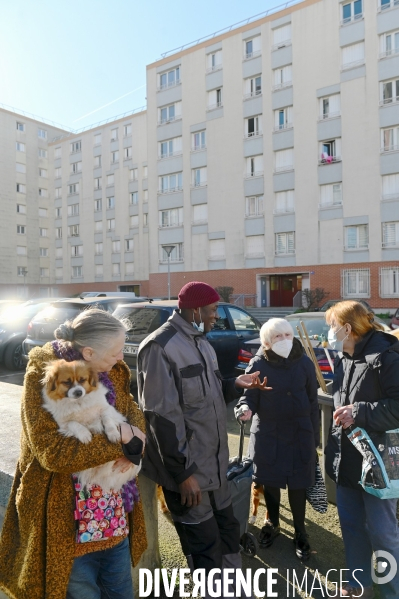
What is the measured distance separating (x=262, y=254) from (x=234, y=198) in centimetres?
455

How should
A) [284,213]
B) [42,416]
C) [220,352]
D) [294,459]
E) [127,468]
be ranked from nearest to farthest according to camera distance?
[42,416] < [127,468] < [294,459] < [220,352] < [284,213]

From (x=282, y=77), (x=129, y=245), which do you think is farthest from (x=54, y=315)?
(x=129, y=245)

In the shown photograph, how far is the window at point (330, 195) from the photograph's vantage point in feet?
88.5

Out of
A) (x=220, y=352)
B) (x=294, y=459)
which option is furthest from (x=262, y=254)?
(x=294, y=459)

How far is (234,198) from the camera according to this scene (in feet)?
101

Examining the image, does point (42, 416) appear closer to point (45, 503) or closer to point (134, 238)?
point (45, 503)

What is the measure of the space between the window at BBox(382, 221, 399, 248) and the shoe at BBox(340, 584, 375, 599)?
2581cm

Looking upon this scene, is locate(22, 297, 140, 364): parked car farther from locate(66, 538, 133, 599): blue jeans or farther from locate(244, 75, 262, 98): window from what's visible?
locate(244, 75, 262, 98): window

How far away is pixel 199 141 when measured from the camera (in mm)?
32438

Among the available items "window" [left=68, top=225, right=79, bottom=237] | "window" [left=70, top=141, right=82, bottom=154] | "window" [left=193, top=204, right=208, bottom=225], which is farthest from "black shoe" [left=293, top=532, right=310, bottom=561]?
"window" [left=70, top=141, right=82, bottom=154]

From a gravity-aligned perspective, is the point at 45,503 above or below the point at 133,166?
below

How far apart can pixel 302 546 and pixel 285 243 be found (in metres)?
27.3

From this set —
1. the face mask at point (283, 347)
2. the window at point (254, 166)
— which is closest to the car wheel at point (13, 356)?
the face mask at point (283, 347)

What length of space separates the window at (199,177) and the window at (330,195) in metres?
9.00
